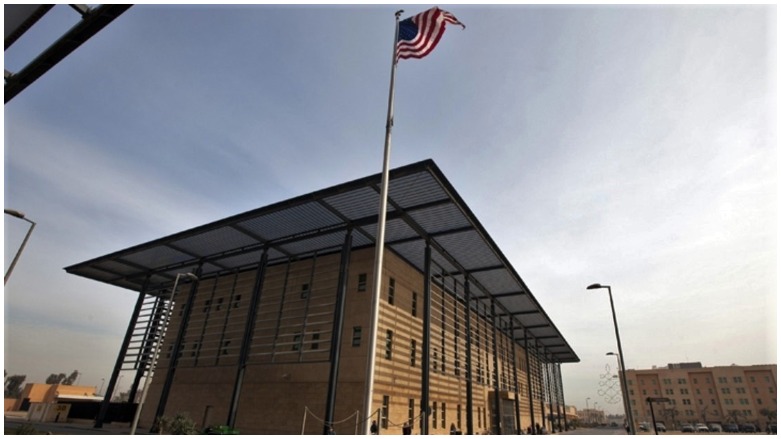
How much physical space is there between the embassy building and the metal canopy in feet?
0.35

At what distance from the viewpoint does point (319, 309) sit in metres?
27.2

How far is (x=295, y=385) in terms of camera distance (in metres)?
25.8

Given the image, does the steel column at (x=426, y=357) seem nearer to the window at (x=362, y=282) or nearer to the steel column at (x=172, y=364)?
the window at (x=362, y=282)

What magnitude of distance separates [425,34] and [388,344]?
19286 mm

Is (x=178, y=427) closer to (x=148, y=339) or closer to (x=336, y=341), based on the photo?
(x=336, y=341)

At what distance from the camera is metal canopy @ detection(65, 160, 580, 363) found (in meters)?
21.5

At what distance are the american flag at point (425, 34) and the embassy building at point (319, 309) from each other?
691 centimetres

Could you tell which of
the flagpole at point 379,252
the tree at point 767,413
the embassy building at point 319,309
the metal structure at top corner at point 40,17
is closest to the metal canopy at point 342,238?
the embassy building at point 319,309

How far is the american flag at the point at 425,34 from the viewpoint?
12508 millimetres

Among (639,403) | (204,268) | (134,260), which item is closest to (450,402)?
(204,268)

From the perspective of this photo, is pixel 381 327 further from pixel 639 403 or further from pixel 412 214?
pixel 639 403

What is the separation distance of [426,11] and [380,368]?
1958cm

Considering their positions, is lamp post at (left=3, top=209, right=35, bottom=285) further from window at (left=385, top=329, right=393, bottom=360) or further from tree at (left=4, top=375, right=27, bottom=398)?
tree at (left=4, top=375, right=27, bottom=398)

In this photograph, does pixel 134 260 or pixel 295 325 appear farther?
pixel 134 260
